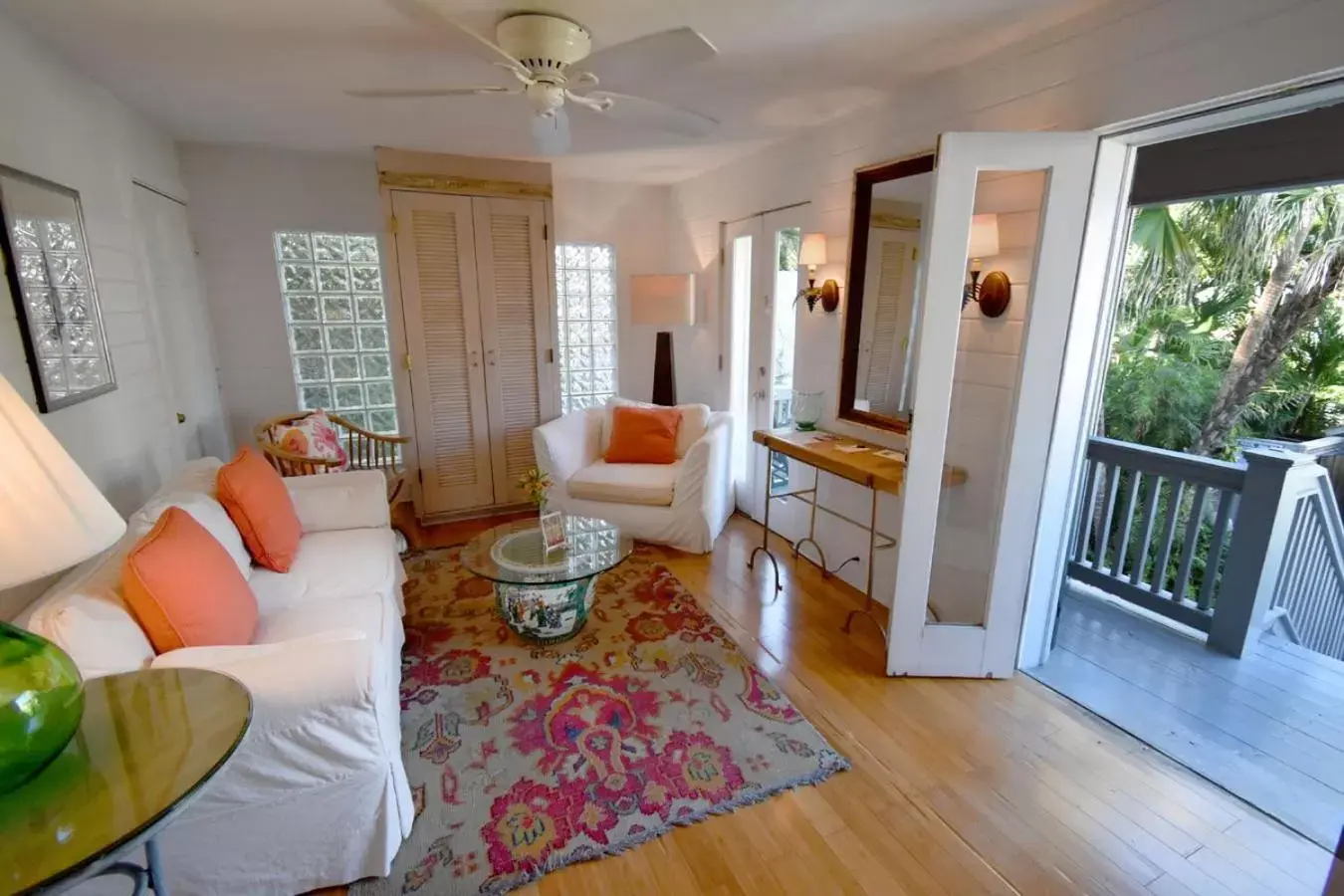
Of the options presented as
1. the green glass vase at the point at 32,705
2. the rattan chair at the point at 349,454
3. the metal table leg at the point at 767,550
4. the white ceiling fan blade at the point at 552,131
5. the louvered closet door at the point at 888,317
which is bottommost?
the metal table leg at the point at 767,550

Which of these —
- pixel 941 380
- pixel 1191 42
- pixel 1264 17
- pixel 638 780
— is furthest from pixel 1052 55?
pixel 638 780

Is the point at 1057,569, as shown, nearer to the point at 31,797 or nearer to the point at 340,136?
the point at 31,797

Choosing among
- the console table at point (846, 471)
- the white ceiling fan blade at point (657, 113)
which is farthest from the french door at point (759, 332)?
the white ceiling fan blade at point (657, 113)

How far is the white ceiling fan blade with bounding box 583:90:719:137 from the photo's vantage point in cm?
200

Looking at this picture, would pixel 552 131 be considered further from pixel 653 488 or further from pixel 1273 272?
pixel 1273 272

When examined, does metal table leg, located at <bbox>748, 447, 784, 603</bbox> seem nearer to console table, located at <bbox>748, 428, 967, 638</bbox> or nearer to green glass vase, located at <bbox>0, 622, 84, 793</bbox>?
console table, located at <bbox>748, 428, 967, 638</bbox>

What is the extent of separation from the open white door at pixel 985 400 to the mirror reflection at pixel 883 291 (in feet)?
1.24

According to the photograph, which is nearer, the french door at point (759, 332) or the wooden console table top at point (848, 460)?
the wooden console table top at point (848, 460)

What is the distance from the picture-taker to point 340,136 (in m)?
3.26

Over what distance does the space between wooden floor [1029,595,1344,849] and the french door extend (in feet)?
6.03

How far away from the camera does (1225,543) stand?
9.93ft

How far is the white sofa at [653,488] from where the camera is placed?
3469mm

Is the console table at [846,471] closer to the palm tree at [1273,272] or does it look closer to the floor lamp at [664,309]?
the floor lamp at [664,309]

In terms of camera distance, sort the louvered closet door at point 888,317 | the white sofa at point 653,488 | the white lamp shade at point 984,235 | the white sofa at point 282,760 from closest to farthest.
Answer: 1. the white sofa at point 282,760
2. the white lamp shade at point 984,235
3. the louvered closet door at point 888,317
4. the white sofa at point 653,488
